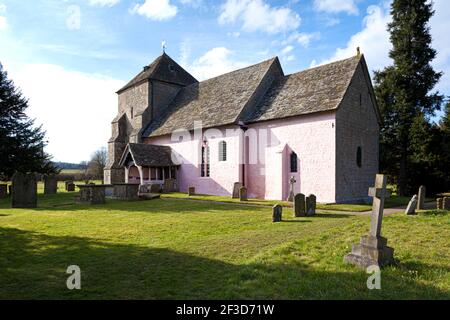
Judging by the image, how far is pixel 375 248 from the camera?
637 cm

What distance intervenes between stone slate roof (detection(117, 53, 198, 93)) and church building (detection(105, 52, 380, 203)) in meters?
1.37

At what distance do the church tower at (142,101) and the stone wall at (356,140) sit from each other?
2008 centimetres

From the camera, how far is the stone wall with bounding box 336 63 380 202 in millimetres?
19641

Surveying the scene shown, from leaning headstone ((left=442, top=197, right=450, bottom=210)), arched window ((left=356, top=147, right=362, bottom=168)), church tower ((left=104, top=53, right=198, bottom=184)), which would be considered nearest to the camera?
leaning headstone ((left=442, top=197, right=450, bottom=210))

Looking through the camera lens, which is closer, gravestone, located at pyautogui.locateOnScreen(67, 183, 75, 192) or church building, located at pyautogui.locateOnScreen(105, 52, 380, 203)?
church building, located at pyautogui.locateOnScreen(105, 52, 380, 203)

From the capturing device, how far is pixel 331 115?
1934 cm

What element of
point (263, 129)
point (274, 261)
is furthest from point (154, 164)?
point (274, 261)

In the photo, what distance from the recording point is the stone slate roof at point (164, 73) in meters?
33.9

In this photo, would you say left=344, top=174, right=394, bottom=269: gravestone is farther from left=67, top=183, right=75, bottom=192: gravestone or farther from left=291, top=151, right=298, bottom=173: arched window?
left=67, top=183, right=75, bottom=192: gravestone

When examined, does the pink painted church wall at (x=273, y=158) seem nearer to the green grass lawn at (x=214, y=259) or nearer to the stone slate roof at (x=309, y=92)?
the stone slate roof at (x=309, y=92)

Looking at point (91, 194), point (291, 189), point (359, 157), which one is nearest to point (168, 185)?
point (91, 194)

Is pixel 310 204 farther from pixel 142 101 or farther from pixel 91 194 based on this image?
pixel 142 101

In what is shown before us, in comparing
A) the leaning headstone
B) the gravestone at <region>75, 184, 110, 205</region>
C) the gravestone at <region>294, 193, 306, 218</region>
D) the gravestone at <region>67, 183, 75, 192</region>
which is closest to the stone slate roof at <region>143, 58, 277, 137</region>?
the gravestone at <region>67, 183, 75, 192</region>

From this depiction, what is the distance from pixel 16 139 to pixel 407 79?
115 ft
